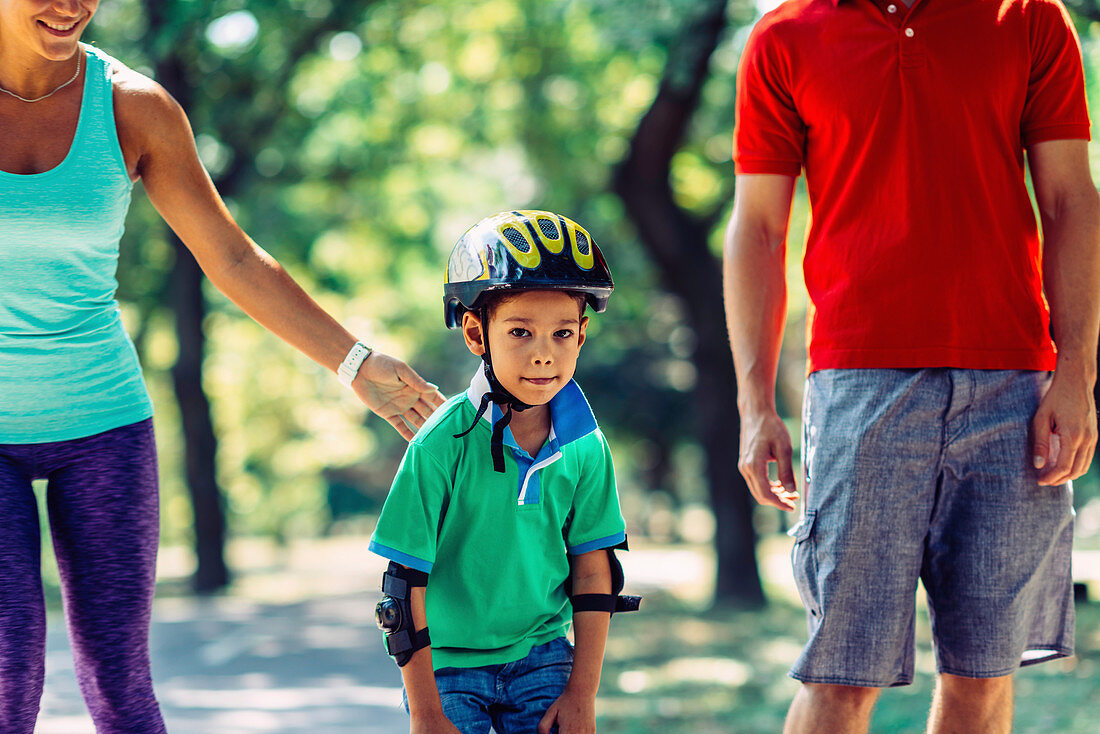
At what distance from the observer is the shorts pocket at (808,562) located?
10.6 ft

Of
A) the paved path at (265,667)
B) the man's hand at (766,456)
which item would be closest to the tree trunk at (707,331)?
the paved path at (265,667)

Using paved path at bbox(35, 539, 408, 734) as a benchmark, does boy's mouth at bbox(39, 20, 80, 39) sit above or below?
above

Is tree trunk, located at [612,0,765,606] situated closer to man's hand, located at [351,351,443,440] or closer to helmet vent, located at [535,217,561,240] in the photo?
man's hand, located at [351,351,443,440]

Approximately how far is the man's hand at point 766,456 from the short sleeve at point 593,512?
45 centimetres

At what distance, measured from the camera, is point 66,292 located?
3.05 m

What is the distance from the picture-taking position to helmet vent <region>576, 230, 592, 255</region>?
10.2 feet

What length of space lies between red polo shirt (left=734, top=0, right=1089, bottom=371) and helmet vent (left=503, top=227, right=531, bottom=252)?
852 millimetres

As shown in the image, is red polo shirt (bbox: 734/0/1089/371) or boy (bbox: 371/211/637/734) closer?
boy (bbox: 371/211/637/734)

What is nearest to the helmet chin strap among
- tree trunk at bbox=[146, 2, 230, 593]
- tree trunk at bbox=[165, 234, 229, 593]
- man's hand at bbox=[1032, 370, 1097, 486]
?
man's hand at bbox=[1032, 370, 1097, 486]

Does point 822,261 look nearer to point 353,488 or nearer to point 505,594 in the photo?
point 505,594

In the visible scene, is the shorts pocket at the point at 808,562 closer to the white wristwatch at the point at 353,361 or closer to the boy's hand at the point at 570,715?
the boy's hand at the point at 570,715

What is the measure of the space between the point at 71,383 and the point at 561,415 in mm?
1203

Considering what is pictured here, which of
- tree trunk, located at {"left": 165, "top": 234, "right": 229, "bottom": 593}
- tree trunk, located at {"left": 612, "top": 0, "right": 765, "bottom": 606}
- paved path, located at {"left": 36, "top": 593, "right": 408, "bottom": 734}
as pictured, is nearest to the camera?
paved path, located at {"left": 36, "top": 593, "right": 408, "bottom": 734}

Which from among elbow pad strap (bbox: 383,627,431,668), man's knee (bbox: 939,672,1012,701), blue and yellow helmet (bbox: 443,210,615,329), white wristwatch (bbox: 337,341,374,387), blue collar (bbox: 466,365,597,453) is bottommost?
man's knee (bbox: 939,672,1012,701)
